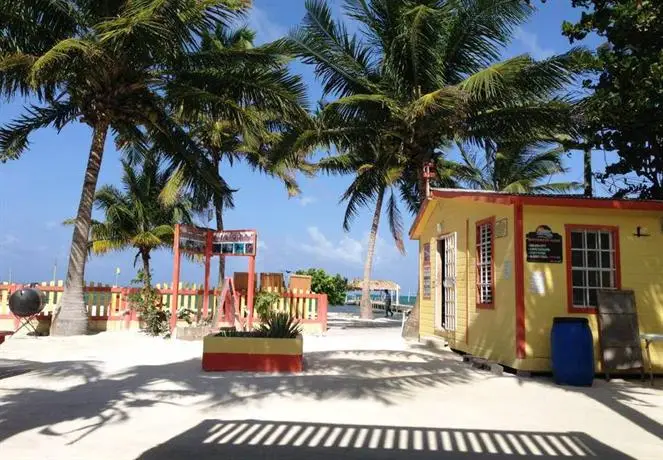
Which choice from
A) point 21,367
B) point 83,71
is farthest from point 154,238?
point 21,367

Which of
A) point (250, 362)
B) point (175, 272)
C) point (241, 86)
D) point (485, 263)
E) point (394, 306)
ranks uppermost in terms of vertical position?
point (241, 86)

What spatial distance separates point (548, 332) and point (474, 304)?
2.06 m

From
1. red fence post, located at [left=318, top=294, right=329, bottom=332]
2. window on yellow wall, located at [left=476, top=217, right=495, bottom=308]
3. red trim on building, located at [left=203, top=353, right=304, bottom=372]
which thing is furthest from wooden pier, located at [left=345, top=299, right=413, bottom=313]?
red trim on building, located at [left=203, top=353, right=304, bottom=372]

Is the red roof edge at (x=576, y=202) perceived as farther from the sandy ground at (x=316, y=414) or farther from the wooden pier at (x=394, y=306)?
the wooden pier at (x=394, y=306)

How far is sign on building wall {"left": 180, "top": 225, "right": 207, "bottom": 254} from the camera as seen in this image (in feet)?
49.6

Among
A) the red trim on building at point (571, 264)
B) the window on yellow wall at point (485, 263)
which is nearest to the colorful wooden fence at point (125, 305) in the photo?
the window on yellow wall at point (485, 263)

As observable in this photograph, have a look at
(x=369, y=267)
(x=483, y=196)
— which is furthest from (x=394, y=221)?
(x=483, y=196)

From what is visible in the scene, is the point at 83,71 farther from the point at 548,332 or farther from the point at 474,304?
the point at 548,332

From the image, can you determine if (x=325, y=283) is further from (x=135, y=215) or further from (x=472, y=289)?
(x=472, y=289)

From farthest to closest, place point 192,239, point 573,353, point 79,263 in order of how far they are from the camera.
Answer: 1. point 192,239
2. point 79,263
3. point 573,353

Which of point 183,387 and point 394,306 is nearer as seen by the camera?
point 183,387

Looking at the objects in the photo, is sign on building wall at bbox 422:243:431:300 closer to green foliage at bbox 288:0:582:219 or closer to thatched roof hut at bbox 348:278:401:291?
green foliage at bbox 288:0:582:219

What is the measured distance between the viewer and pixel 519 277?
9477mm

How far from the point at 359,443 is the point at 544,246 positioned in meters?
5.66
